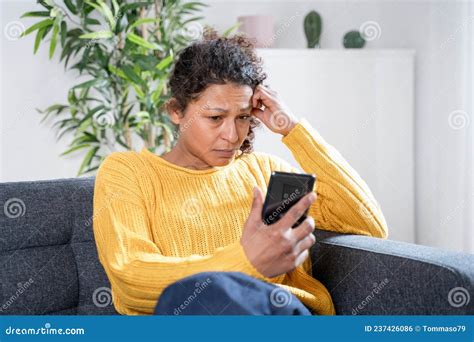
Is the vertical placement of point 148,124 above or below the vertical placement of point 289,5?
below

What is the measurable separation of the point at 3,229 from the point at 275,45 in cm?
233

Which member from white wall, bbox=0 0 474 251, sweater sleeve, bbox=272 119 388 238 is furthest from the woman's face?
white wall, bbox=0 0 474 251

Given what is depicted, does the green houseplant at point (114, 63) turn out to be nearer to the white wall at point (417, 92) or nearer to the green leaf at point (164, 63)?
the green leaf at point (164, 63)

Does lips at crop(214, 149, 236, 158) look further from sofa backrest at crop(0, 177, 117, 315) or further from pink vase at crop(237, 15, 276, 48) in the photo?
pink vase at crop(237, 15, 276, 48)

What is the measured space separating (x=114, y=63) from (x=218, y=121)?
1.76 meters

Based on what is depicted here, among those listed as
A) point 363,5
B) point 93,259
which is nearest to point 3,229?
point 93,259

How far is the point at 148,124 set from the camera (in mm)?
3188

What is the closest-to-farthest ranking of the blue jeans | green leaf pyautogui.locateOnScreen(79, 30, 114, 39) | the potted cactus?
the blue jeans < green leaf pyautogui.locateOnScreen(79, 30, 114, 39) < the potted cactus

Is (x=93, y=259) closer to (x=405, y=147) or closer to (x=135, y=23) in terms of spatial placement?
(x=135, y=23)

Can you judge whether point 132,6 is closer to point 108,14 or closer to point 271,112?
point 108,14

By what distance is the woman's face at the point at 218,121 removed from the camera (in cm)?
160

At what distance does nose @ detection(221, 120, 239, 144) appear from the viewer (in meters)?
1.60

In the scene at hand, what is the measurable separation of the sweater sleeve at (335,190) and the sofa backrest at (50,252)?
0.56 meters
